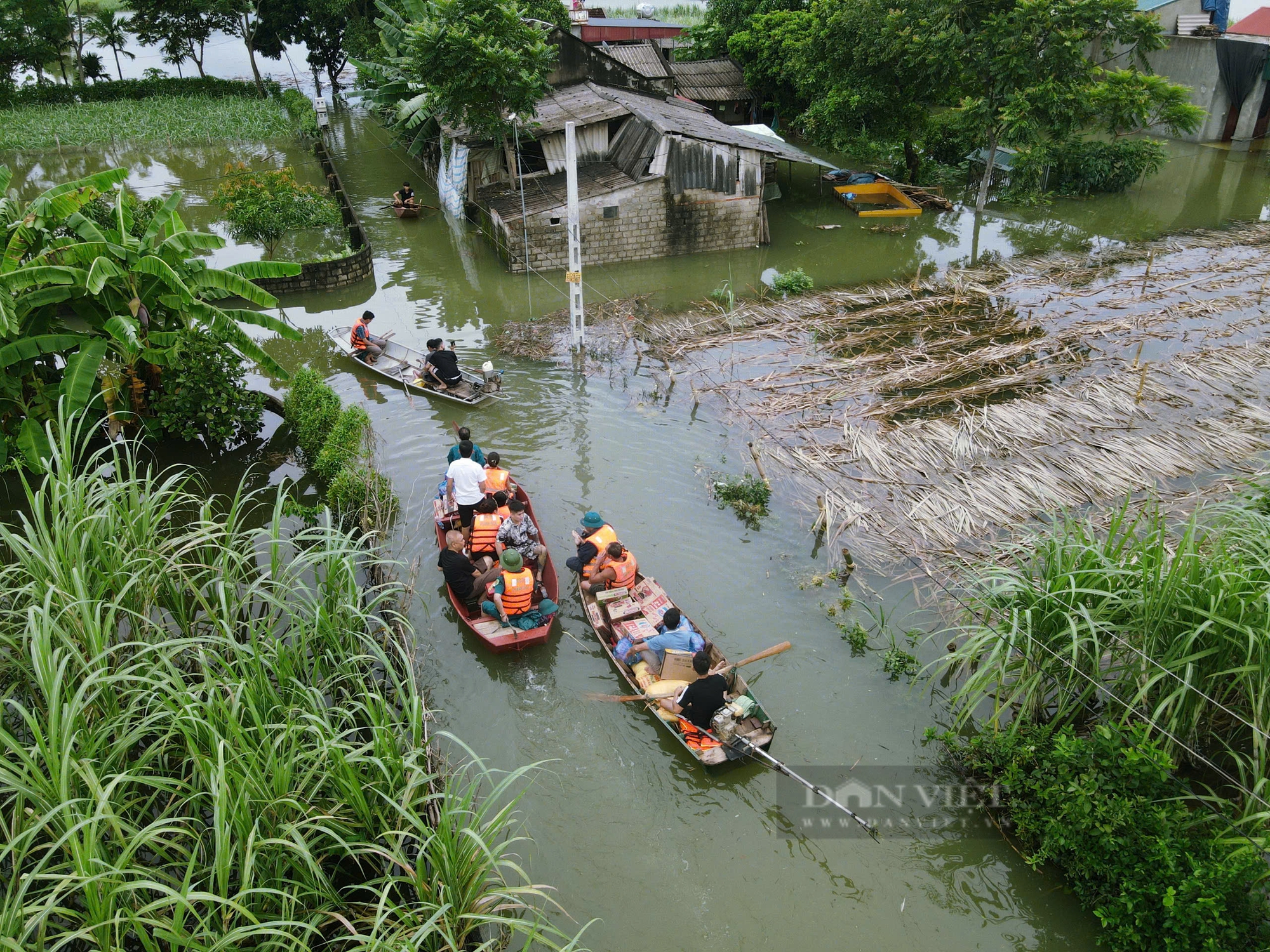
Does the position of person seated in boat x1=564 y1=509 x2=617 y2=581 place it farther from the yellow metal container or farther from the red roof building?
the red roof building

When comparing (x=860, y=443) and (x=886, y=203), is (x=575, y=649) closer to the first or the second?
(x=860, y=443)

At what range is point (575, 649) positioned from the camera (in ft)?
28.5

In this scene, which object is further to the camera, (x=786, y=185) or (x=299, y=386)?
(x=786, y=185)

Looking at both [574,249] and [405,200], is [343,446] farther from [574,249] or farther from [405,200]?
[405,200]

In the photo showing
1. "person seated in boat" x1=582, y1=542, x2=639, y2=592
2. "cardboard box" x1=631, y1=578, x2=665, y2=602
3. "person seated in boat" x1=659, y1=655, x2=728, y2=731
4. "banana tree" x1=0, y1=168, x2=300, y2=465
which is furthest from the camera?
"banana tree" x1=0, y1=168, x2=300, y2=465

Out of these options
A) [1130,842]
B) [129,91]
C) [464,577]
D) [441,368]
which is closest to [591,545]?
[464,577]

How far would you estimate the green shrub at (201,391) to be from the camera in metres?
10.9

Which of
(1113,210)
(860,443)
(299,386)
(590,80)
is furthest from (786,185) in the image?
(299,386)

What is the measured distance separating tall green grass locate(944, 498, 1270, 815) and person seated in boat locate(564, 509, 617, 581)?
373 cm

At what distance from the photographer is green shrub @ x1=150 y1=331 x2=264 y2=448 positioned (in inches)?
429

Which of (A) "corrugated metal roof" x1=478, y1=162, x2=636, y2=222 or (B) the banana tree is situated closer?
(B) the banana tree

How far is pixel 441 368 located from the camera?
13.1 meters

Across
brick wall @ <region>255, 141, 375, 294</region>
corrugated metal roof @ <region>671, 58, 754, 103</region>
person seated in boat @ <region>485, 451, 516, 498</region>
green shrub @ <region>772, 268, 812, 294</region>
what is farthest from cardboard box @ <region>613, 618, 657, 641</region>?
corrugated metal roof @ <region>671, 58, 754, 103</region>

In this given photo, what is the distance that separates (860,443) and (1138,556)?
514 centimetres
